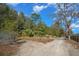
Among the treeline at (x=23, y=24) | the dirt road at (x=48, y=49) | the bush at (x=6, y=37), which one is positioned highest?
the treeline at (x=23, y=24)

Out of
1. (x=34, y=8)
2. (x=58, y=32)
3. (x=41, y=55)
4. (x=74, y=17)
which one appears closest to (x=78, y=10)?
(x=74, y=17)

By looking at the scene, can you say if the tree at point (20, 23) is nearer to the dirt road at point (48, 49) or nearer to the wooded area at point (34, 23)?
the wooded area at point (34, 23)

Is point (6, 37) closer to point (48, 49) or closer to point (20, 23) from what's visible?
point (20, 23)

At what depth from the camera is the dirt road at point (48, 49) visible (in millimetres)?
1931

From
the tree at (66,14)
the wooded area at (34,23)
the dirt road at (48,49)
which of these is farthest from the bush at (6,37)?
the tree at (66,14)

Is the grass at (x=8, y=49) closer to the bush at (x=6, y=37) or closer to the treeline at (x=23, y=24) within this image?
the bush at (x=6, y=37)

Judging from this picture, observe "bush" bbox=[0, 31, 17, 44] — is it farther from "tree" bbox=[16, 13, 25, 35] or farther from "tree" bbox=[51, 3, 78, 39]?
"tree" bbox=[51, 3, 78, 39]

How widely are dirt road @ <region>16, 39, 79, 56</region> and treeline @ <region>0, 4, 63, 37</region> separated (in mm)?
90

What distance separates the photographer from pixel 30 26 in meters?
1.97

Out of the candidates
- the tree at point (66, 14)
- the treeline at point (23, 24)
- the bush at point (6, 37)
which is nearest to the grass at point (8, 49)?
the bush at point (6, 37)

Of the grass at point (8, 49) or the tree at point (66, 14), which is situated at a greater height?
the tree at point (66, 14)

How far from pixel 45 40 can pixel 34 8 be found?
0.33 meters

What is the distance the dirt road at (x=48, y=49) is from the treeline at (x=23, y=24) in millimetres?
90

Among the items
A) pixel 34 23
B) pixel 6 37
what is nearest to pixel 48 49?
pixel 34 23
